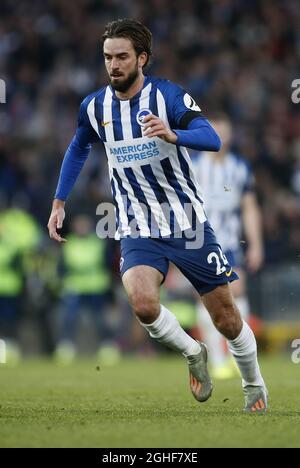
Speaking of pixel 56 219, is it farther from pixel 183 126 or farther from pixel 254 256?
pixel 254 256

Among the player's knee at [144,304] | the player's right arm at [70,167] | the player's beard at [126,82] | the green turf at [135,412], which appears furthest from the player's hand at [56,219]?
the green turf at [135,412]

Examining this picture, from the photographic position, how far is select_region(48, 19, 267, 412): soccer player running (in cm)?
667

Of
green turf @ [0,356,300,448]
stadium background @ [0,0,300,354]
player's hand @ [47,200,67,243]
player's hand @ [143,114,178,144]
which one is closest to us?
green turf @ [0,356,300,448]

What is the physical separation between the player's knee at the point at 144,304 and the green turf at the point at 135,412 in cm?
60

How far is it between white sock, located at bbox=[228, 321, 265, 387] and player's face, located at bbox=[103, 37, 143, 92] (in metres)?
1.70

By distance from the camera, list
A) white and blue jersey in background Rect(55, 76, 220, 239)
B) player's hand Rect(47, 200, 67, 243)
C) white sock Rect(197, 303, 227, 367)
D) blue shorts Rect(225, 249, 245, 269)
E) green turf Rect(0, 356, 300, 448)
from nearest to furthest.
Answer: green turf Rect(0, 356, 300, 448) → white and blue jersey in background Rect(55, 76, 220, 239) → player's hand Rect(47, 200, 67, 243) → blue shorts Rect(225, 249, 245, 269) → white sock Rect(197, 303, 227, 367)

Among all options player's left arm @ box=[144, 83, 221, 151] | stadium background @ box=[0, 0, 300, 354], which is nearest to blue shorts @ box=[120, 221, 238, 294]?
player's left arm @ box=[144, 83, 221, 151]

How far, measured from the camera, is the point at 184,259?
22.1 ft

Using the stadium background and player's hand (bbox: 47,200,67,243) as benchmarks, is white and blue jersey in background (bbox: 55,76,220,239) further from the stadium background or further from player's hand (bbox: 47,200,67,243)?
the stadium background

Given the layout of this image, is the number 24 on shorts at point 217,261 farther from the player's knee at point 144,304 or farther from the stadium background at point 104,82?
the stadium background at point 104,82

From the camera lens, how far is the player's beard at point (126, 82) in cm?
670

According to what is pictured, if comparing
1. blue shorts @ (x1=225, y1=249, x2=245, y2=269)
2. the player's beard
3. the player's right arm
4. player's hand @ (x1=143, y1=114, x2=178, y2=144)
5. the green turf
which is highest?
blue shorts @ (x1=225, y1=249, x2=245, y2=269)

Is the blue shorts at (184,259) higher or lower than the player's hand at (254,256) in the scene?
lower

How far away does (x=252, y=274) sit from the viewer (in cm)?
1520
